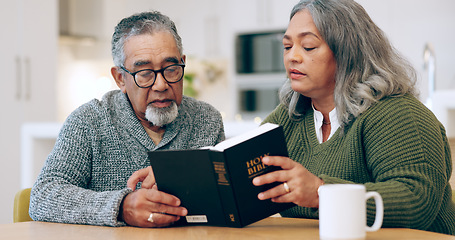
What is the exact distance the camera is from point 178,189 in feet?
4.18

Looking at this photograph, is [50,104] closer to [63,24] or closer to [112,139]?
[63,24]

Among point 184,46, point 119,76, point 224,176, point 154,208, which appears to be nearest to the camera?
point 224,176

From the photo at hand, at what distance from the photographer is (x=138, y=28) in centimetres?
162

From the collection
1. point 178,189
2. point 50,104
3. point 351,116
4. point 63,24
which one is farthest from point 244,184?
point 63,24

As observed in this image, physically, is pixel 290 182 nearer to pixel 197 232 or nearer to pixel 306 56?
pixel 197 232

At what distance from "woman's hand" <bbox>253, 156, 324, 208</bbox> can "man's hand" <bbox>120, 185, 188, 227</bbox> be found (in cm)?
21

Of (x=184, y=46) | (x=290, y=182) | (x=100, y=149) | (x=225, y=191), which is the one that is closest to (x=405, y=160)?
(x=290, y=182)

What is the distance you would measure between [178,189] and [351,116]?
508 mm

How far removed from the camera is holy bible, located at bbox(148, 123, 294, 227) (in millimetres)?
1152

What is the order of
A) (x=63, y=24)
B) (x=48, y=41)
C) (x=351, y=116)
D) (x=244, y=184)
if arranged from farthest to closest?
1. (x=63, y=24)
2. (x=48, y=41)
3. (x=351, y=116)
4. (x=244, y=184)

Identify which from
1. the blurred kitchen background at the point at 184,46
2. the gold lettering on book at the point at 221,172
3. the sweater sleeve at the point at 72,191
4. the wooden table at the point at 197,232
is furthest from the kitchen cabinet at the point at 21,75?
the gold lettering on book at the point at 221,172

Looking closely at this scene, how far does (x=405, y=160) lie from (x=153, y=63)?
712 mm

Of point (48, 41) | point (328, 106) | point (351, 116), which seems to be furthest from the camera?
point (48, 41)

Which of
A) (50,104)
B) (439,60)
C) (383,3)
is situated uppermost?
(383,3)
